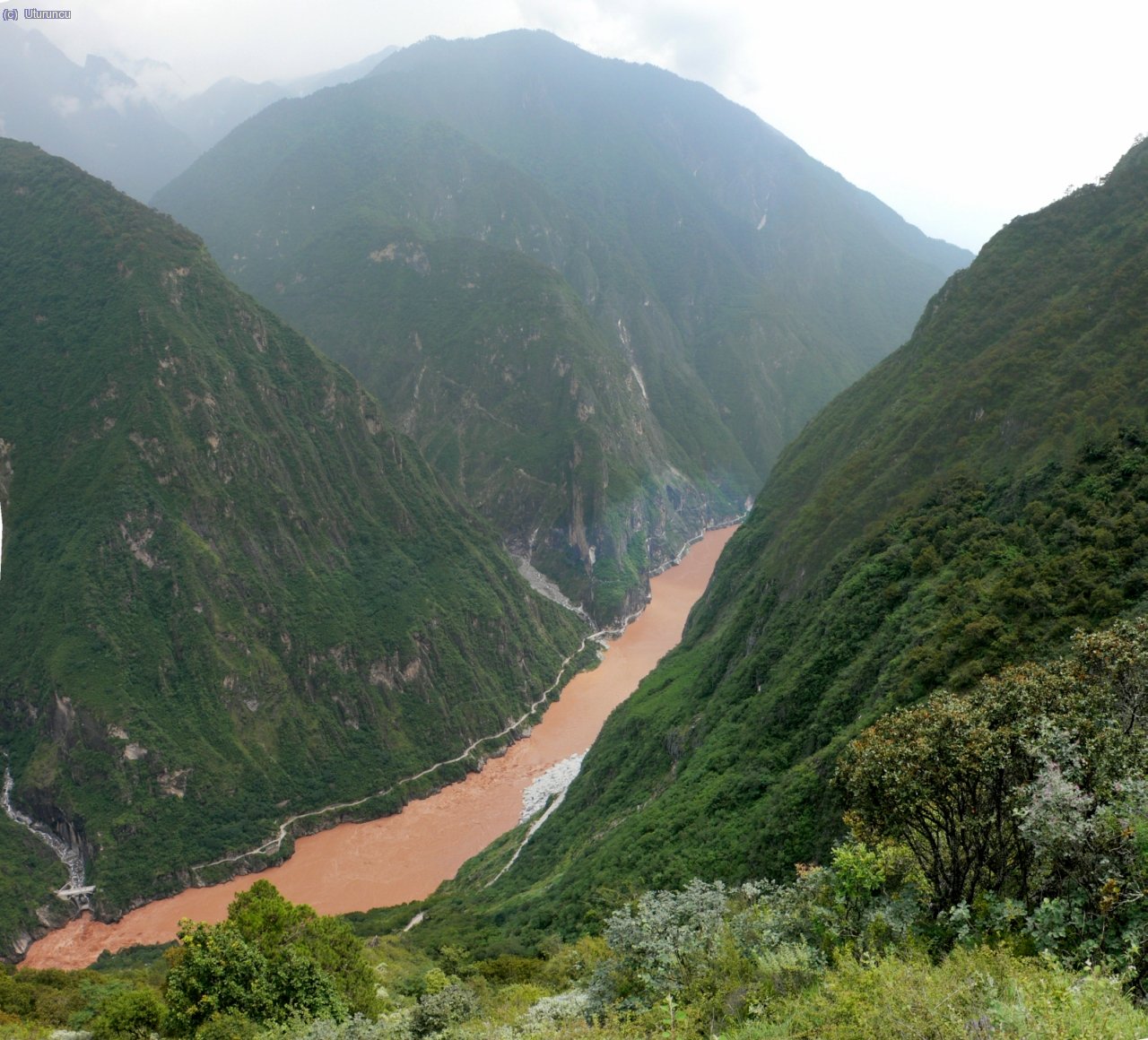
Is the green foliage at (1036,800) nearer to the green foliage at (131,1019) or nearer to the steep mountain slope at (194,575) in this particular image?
the green foliage at (131,1019)

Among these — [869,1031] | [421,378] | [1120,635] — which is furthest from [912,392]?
[421,378]

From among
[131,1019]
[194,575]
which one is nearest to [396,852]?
[194,575]

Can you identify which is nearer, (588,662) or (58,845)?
(58,845)

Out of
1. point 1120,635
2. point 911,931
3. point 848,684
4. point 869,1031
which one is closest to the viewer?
point 869,1031

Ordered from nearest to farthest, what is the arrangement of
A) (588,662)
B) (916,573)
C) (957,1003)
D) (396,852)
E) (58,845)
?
(957,1003) < (916,573) < (58,845) < (396,852) < (588,662)

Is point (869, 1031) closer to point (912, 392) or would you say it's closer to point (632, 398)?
point (912, 392)

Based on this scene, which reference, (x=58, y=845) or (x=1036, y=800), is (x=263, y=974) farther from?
(x=58, y=845)
